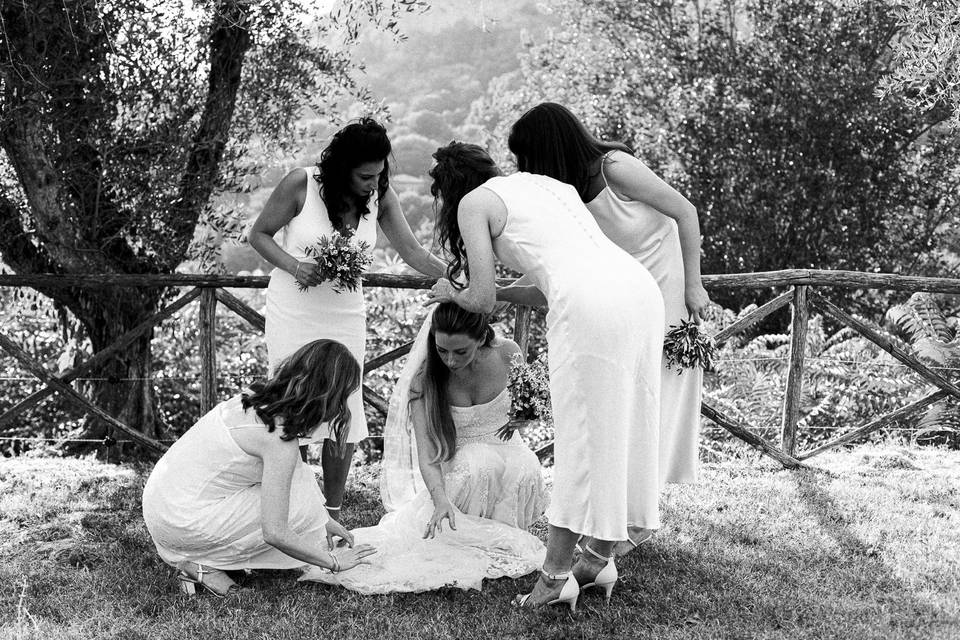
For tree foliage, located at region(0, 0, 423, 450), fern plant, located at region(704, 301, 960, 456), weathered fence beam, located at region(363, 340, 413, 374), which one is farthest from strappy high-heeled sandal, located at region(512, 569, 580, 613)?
fern plant, located at region(704, 301, 960, 456)

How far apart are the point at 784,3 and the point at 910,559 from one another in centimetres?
1060

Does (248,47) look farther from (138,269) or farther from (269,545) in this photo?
(269,545)

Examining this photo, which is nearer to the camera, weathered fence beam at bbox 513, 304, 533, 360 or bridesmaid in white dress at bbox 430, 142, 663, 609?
bridesmaid in white dress at bbox 430, 142, 663, 609

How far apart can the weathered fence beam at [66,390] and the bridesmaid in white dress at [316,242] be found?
85.7 inches

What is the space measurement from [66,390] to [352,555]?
3083mm

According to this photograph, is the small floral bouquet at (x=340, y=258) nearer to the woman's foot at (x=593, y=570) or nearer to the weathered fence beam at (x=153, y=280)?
the weathered fence beam at (x=153, y=280)

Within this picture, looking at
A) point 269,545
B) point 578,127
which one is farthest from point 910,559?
point 269,545

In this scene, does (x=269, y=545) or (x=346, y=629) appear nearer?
(x=346, y=629)

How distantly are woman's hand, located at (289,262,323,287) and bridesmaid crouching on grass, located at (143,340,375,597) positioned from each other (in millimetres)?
614

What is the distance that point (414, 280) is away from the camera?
5.94m

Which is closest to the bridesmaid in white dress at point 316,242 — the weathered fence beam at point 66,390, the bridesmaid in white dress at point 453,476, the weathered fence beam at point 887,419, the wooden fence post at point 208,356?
the bridesmaid in white dress at point 453,476

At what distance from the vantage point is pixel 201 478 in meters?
3.82

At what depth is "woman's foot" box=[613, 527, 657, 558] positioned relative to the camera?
3.93m

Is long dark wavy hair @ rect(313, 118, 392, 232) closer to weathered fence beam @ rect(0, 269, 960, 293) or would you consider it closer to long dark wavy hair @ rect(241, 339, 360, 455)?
long dark wavy hair @ rect(241, 339, 360, 455)
